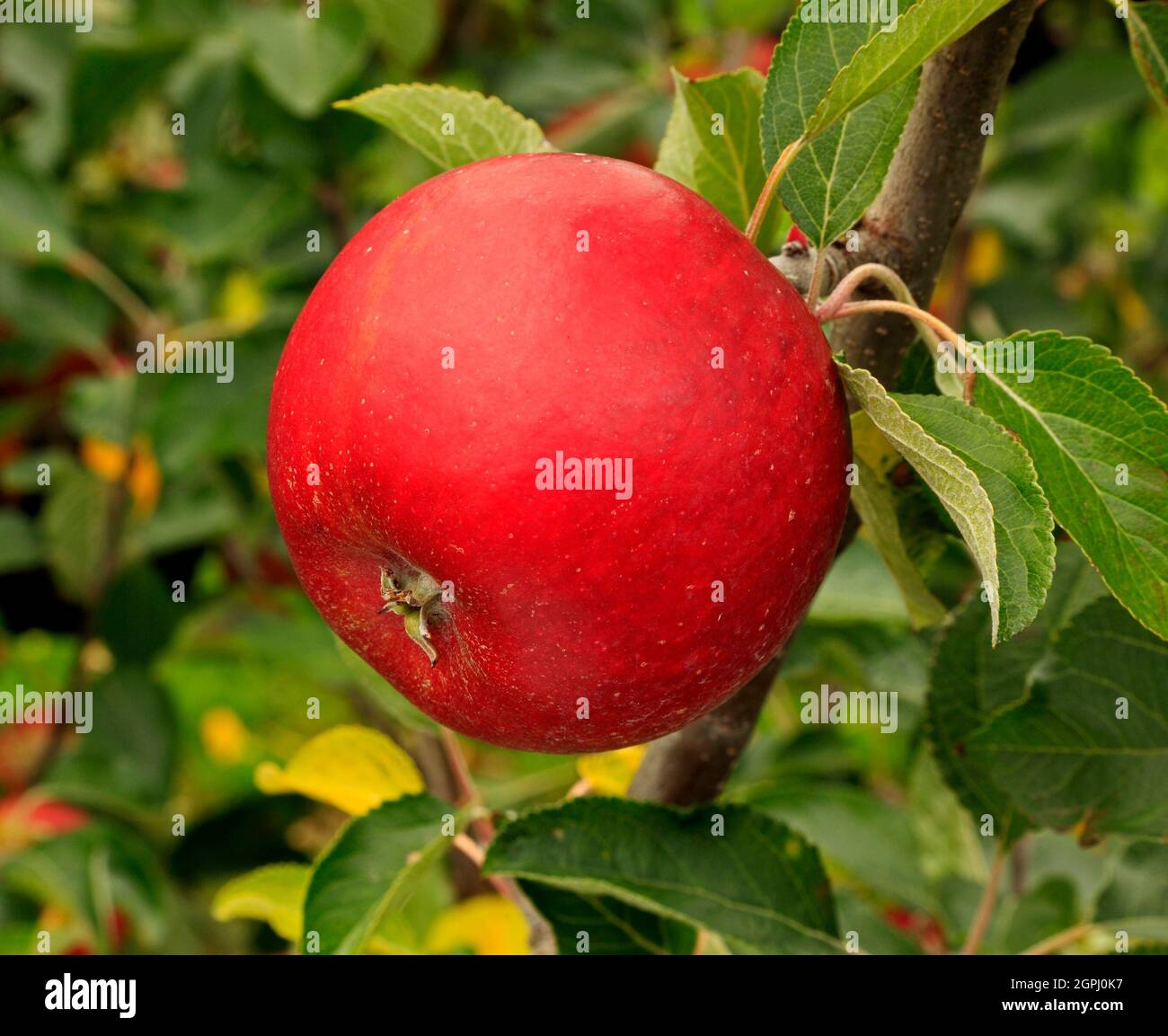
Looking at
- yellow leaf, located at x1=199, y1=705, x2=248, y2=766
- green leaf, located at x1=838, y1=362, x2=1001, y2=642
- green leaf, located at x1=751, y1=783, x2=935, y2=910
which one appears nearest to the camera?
green leaf, located at x1=838, y1=362, x2=1001, y2=642

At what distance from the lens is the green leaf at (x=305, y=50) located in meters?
1.22

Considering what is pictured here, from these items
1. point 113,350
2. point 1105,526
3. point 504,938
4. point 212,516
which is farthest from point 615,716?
point 113,350

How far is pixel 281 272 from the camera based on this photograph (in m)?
1.59

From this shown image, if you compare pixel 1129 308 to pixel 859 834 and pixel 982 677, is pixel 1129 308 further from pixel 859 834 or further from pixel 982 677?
pixel 982 677

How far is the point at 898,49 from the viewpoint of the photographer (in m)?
0.51

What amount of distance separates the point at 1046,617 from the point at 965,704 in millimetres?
76

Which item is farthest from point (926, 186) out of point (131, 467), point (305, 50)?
point (131, 467)

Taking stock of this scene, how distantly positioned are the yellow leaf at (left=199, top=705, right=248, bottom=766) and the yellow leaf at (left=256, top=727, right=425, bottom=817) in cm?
128

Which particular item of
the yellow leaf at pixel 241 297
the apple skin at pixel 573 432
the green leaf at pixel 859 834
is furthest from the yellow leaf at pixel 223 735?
the apple skin at pixel 573 432

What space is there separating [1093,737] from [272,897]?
550mm

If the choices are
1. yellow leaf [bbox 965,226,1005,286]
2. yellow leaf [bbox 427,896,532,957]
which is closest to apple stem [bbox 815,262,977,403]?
yellow leaf [bbox 427,896,532,957]

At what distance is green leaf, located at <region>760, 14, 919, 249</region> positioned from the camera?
58 cm

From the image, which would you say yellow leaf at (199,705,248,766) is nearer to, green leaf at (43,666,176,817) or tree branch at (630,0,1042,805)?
green leaf at (43,666,176,817)
